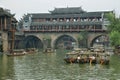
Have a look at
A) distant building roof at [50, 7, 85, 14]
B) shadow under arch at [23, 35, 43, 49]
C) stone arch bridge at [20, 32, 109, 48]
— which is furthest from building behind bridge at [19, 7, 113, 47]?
shadow under arch at [23, 35, 43, 49]

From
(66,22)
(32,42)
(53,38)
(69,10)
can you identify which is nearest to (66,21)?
(66,22)

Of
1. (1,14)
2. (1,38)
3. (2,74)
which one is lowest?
(2,74)

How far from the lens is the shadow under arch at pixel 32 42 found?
109375 mm

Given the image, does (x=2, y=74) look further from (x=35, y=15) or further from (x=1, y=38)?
(x=35, y=15)

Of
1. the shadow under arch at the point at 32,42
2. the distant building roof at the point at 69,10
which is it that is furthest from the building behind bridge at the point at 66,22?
the shadow under arch at the point at 32,42

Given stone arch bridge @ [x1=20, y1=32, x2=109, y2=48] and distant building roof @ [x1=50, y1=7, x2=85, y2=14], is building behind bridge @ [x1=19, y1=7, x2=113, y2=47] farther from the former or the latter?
stone arch bridge @ [x1=20, y1=32, x2=109, y2=48]

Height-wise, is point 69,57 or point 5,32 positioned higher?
point 5,32

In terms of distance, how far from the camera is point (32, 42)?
113500 mm

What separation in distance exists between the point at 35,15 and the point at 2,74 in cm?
8049

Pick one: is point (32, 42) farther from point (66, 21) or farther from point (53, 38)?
point (66, 21)

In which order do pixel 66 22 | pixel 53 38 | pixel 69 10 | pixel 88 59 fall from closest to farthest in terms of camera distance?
pixel 88 59, pixel 53 38, pixel 66 22, pixel 69 10

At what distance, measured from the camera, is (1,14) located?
7969 centimetres

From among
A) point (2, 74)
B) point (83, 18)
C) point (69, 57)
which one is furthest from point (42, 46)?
point (2, 74)

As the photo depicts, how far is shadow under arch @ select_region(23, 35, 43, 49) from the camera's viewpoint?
10938 cm
